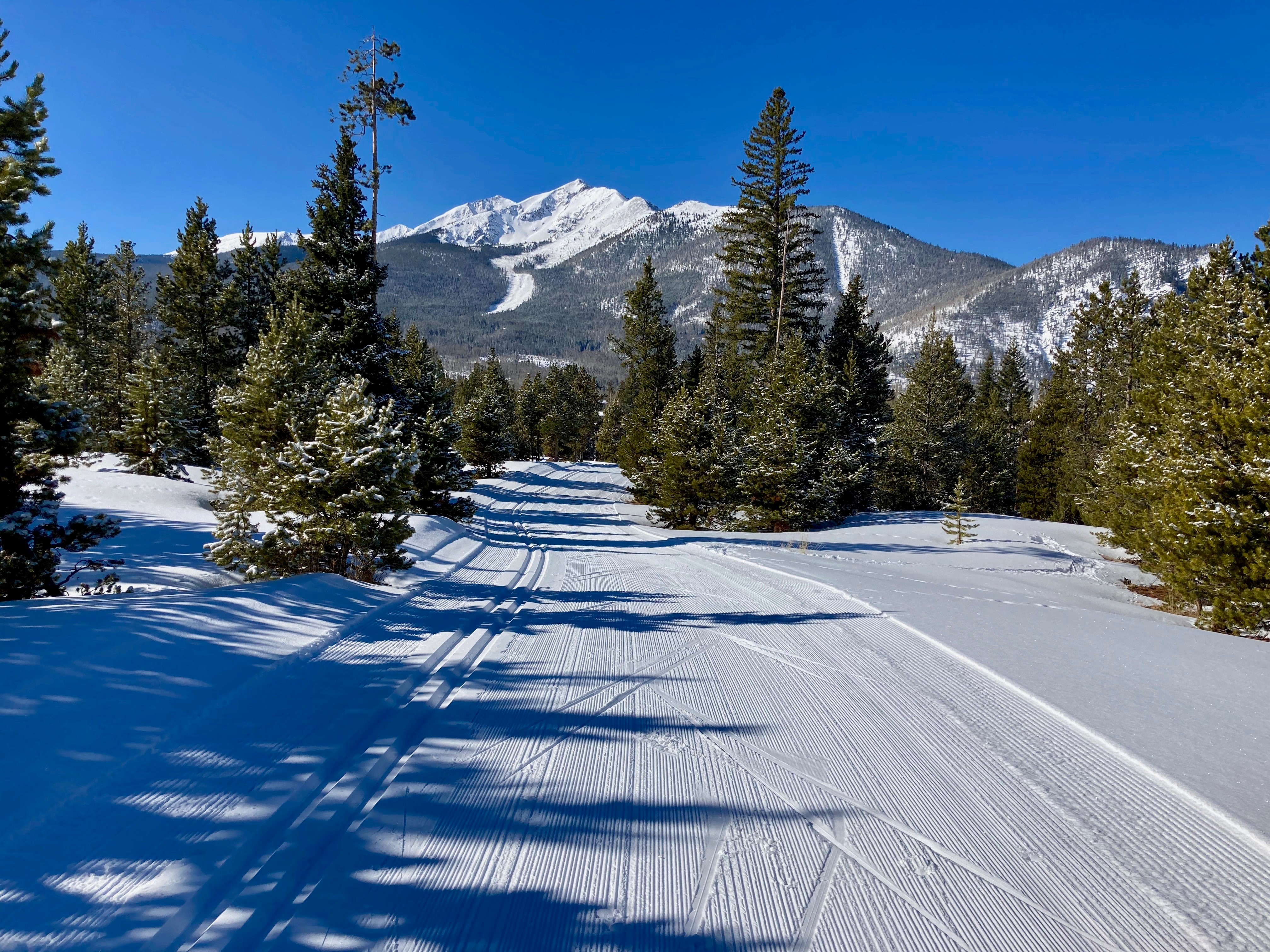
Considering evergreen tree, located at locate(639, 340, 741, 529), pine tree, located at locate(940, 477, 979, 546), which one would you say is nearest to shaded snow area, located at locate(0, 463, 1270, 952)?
pine tree, located at locate(940, 477, 979, 546)

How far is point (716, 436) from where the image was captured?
803 inches

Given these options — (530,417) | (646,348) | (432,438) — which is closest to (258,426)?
(432,438)

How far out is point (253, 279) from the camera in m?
29.3

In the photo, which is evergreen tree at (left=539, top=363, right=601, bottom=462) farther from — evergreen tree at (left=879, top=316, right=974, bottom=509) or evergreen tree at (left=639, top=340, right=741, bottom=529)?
evergreen tree at (left=639, top=340, right=741, bottom=529)

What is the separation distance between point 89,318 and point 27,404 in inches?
1307

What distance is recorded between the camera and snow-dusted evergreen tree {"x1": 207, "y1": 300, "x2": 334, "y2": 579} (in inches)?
318

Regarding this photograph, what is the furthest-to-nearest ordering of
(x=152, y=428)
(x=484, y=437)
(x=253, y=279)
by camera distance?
(x=484, y=437) < (x=253, y=279) < (x=152, y=428)

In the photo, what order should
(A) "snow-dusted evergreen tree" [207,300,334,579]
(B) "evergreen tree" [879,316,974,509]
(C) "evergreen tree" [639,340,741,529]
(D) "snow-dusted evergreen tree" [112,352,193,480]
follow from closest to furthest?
(A) "snow-dusted evergreen tree" [207,300,334,579], (D) "snow-dusted evergreen tree" [112,352,193,480], (C) "evergreen tree" [639,340,741,529], (B) "evergreen tree" [879,316,974,509]

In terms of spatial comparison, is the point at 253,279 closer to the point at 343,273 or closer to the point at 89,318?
the point at 89,318

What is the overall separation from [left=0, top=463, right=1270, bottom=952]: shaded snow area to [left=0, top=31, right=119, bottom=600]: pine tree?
2006mm

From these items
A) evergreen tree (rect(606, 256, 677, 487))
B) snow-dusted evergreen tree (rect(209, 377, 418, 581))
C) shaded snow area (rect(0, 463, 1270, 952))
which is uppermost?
evergreen tree (rect(606, 256, 677, 487))

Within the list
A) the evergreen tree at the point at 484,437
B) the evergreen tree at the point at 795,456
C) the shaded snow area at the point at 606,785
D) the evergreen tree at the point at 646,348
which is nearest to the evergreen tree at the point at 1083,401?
the evergreen tree at the point at 795,456

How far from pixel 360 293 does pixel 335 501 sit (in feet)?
35.9

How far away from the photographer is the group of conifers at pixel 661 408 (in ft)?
24.0
